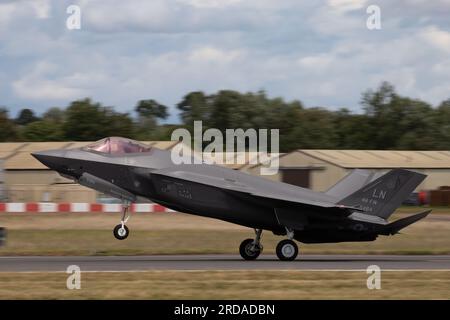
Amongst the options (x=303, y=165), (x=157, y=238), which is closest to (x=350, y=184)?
(x=157, y=238)

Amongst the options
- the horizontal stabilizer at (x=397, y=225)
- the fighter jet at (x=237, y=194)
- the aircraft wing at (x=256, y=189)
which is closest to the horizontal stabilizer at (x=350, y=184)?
the fighter jet at (x=237, y=194)

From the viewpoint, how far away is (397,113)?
99.8 metres

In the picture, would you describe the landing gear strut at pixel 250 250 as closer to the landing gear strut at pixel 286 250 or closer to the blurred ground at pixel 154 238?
the landing gear strut at pixel 286 250

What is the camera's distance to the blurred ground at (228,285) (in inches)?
559

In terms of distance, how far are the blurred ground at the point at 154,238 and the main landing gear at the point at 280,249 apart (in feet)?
10.4

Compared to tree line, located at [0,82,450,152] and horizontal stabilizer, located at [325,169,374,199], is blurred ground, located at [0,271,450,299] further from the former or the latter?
tree line, located at [0,82,450,152]

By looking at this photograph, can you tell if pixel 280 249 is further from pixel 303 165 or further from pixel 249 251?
pixel 303 165

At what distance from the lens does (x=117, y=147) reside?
2045cm

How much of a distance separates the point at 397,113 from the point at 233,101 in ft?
66.1

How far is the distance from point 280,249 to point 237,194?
5.63 ft

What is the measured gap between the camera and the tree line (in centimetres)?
8619

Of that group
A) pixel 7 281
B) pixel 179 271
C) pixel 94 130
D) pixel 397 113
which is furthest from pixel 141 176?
pixel 397 113

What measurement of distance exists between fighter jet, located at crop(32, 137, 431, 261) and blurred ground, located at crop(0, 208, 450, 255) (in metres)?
3.69

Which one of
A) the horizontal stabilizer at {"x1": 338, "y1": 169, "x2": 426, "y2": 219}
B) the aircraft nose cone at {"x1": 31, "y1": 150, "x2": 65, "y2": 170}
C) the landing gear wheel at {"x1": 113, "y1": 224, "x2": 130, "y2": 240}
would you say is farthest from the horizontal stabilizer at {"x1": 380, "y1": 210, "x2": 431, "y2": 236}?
the aircraft nose cone at {"x1": 31, "y1": 150, "x2": 65, "y2": 170}
